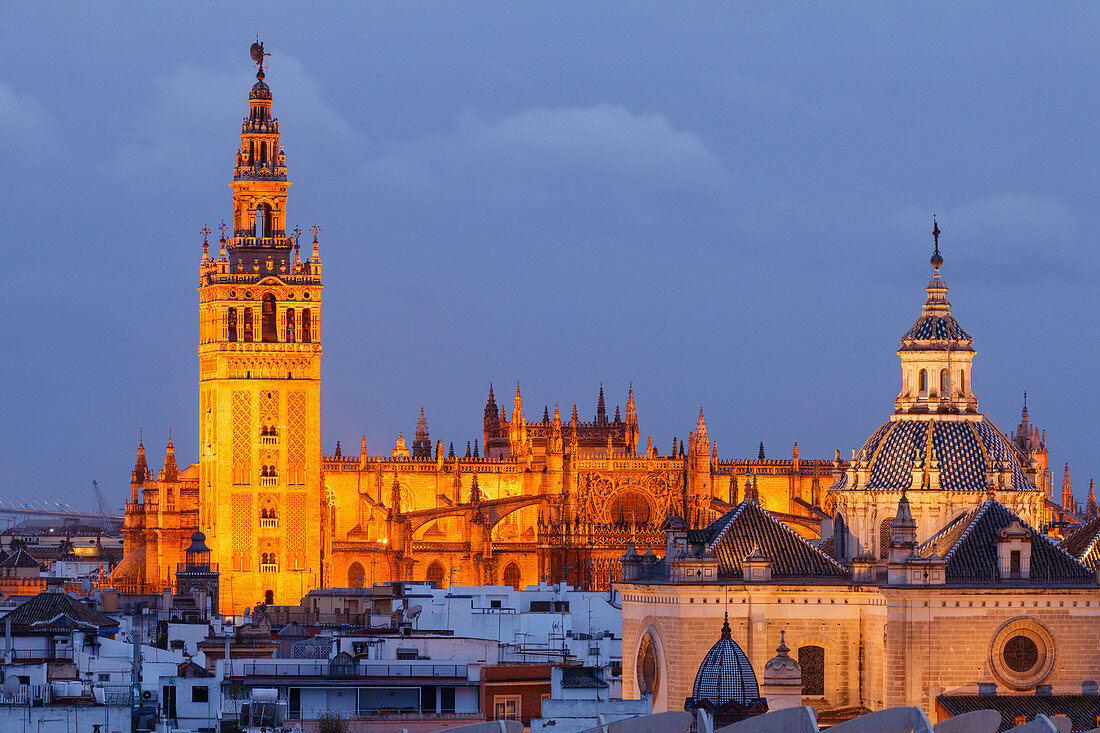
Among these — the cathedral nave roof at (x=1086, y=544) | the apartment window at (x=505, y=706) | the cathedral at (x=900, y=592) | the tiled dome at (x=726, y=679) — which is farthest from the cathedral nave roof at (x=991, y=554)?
the apartment window at (x=505, y=706)

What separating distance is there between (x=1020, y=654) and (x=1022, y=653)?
0.09 meters

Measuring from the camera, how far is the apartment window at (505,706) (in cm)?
6681

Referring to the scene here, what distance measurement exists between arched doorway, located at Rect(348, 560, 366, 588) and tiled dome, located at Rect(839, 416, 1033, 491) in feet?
183

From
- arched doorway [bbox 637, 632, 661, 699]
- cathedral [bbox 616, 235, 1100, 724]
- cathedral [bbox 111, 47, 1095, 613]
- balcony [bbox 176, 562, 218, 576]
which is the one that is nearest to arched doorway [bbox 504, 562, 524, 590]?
cathedral [bbox 111, 47, 1095, 613]

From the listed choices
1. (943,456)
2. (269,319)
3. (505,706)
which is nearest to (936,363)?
(943,456)

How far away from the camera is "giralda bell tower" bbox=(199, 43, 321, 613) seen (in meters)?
126

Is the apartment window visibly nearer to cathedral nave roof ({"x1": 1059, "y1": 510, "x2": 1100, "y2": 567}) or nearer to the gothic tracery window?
the gothic tracery window

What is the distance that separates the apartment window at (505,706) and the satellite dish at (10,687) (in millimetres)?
11339

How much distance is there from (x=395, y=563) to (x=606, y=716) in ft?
213

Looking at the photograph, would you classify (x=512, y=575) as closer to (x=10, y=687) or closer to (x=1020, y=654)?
(x=1020, y=654)

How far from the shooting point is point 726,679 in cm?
6162

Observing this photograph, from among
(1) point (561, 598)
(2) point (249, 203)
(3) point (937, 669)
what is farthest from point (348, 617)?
(3) point (937, 669)

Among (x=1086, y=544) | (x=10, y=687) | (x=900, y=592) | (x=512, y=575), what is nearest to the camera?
(x=10, y=687)

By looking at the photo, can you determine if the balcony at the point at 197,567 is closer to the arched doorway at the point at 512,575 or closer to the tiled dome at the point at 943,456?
the arched doorway at the point at 512,575
